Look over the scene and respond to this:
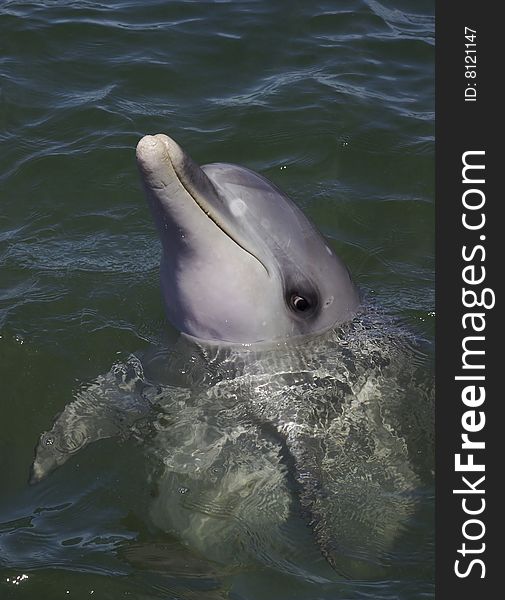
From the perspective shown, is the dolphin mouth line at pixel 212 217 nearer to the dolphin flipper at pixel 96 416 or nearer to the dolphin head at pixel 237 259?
the dolphin head at pixel 237 259

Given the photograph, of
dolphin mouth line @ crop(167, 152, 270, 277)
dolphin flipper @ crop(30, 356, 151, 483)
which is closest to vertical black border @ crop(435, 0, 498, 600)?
dolphin mouth line @ crop(167, 152, 270, 277)

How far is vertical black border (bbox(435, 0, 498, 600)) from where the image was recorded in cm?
620

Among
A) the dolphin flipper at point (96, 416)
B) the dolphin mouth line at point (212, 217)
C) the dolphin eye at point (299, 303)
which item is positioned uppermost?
the dolphin mouth line at point (212, 217)

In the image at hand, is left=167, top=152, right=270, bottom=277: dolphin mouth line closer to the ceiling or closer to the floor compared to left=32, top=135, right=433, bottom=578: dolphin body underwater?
closer to the ceiling

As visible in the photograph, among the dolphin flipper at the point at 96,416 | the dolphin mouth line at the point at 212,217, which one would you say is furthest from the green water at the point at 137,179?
the dolphin mouth line at the point at 212,217

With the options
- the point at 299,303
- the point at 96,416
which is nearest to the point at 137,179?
the point at 96,416

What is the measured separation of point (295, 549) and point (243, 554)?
33 cm

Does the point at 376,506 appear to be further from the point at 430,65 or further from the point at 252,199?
the point at 430,65

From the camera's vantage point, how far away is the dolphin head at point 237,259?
6172mm

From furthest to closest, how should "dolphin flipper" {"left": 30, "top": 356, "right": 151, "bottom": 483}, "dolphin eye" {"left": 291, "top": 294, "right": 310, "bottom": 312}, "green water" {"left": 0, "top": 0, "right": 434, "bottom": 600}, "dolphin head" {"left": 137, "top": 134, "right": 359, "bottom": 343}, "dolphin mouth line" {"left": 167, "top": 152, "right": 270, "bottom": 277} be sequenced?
"dolphin flipper" {"left": 30, "top": 356, "right": 151, "bottom": 483} → "dolphin eye" {"left": 291, "top": 294, "right": 310, "bottom": 312} → "green water" {"left": 0, "top": 0, "right": 434, "bottom": 600} → "dolphin head" {"left": 137, "top": 134, "right": 359, "bottom": 343} → "dolphin mouth line" {"left": 167, "top": 152, "right": 270, "bottom": 277}

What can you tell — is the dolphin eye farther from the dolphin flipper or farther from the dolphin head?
the dolphin flipper

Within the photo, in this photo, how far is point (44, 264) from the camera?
9.48 meters

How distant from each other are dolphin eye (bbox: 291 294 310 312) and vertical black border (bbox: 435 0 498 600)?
968 millimetres

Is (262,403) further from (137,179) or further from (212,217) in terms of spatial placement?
(137,179)
